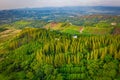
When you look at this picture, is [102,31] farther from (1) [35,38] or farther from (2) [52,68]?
(2) [52,68]

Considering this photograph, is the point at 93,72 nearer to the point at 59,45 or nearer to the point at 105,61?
the point at 105,61

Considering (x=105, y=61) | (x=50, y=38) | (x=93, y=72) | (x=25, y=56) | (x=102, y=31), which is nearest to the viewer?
(x=93, y=72)

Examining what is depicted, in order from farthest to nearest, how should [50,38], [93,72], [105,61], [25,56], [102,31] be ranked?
1. [102,31]
2. [50,38]
3. [25,56]
4. [105,61]
5. [93,72]

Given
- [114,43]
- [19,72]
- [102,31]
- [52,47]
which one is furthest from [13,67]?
[102,31]

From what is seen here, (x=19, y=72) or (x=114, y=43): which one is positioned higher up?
(x=114, y=43)

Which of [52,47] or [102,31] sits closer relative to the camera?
[52,47]

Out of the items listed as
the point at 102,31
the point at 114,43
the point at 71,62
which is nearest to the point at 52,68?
the point at 71,62
